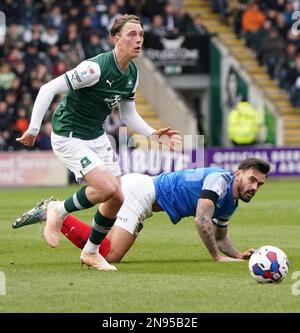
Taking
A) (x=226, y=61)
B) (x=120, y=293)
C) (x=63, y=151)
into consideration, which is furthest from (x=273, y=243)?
(x=226, y=61)

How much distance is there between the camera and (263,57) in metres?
31.9

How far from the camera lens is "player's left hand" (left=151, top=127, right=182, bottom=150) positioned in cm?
1079

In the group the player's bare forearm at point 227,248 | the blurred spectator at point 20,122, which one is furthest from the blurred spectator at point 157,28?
the player's bare forearm at point 227,248

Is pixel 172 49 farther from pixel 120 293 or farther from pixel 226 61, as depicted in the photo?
pixel 120 293

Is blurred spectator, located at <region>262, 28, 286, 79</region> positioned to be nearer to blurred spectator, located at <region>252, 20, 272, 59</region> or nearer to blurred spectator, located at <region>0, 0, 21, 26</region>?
blurred spectator, located at <region>252, 20, 272, 59</region>

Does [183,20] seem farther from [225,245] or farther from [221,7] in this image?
[225,245]

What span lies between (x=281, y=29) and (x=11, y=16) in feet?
26.1

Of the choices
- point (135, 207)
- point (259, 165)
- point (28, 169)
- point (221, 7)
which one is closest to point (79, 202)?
point (135, 207)

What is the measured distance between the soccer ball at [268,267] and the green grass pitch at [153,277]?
83 mm

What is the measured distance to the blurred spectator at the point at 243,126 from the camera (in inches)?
1092

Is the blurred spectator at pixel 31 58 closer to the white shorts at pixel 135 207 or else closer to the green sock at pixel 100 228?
the white shorts at pixel 135 207

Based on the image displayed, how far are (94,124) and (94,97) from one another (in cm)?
29

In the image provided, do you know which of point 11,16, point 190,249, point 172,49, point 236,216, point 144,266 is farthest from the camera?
point 172,49

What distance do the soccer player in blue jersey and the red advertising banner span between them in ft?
44.7
